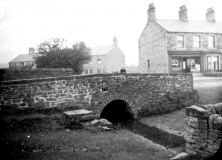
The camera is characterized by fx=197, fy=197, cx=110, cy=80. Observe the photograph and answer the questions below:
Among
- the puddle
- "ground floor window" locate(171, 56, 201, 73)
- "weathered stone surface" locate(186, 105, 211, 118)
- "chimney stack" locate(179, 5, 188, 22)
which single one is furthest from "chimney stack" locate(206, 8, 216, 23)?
"weathered stone surface" locate(186, 105, 211, 118)

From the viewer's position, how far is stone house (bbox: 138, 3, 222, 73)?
999 inches

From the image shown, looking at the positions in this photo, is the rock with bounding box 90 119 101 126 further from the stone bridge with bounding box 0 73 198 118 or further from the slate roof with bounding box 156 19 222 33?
the slate roof with bounding box 156 19 222 33

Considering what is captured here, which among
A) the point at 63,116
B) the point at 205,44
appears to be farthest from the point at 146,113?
the point at 205,44

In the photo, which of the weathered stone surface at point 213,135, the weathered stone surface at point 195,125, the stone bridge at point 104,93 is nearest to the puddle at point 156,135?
the stone bridge at point 104,93

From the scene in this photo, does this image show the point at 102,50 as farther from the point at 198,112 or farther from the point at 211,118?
the point at 211,118

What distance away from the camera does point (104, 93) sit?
11383 mm

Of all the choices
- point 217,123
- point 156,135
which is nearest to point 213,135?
point 217,123

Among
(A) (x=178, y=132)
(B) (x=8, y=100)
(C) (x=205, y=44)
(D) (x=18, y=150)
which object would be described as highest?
(C) (x=205, y=44)

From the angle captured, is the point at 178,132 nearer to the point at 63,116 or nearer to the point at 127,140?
the point at 127,140

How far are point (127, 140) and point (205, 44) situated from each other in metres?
24.0

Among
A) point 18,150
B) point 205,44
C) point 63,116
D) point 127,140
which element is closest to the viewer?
point 18,150

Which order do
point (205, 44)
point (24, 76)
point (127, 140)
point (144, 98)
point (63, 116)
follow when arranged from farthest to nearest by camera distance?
point (205, 44)
point (24, 76)
point (144, 98)
point (63, 116)
point (127, 140)

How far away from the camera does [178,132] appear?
31.6 feet

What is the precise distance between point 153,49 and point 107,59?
55.5 ft
